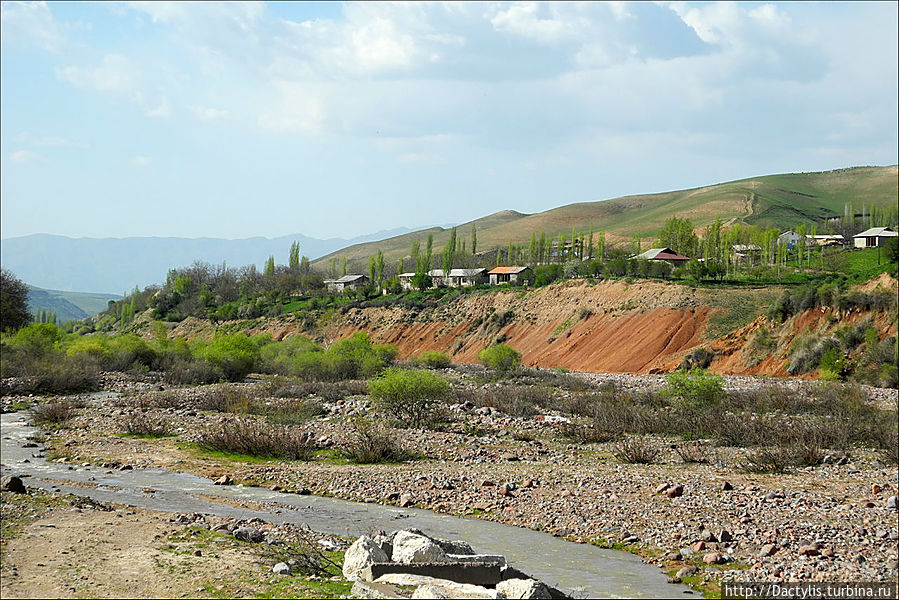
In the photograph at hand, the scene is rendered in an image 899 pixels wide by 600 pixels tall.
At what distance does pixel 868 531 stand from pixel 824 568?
9.06 feet

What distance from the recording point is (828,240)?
8712cm

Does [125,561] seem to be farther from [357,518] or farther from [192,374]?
[192,374]

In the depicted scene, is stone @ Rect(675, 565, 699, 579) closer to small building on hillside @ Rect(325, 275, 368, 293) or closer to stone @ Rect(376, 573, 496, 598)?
stone @ Rect(376, 573, 496, 598)

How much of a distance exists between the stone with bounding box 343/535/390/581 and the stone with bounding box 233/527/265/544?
346cm

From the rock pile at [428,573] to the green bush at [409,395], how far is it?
18762mm

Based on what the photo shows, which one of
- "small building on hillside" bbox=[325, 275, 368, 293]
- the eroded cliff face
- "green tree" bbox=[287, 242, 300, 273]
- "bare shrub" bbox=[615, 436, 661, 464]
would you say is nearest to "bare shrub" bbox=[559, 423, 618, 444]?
"bare shrub" bbox=[615, 436, 661, 464]

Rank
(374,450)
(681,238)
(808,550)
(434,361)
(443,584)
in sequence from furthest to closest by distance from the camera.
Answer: (681,238) → (434,361) → (374,450) → (808,550) → (443,584)

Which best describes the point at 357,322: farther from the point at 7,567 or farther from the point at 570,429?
the point at 7,567

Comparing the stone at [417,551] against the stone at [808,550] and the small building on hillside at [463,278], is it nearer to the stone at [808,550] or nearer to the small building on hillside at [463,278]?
the stone at [808,550]

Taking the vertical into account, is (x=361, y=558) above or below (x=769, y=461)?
above

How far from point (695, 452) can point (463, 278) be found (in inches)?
3398

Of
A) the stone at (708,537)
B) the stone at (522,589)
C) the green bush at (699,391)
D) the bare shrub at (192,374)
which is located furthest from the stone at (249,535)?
the bare shrub at (192,374)

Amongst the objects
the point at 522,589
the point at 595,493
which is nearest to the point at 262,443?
the point at 595,493

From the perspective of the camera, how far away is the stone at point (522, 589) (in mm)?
10398
